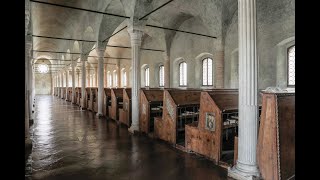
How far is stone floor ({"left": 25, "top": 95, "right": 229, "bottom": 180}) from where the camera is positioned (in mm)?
4367

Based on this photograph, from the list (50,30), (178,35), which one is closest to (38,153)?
(178,35)

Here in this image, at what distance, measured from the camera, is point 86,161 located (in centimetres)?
517

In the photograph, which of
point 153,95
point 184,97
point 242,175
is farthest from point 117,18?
point 242,175

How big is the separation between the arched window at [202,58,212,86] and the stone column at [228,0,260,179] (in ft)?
35.0

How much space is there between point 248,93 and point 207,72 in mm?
11027

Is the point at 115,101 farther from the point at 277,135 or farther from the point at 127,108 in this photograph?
the point at 277,135

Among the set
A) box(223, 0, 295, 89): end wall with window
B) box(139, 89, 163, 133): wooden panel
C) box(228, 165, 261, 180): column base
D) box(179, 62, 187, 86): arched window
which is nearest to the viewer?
box(228, 165, 261, 180): column base

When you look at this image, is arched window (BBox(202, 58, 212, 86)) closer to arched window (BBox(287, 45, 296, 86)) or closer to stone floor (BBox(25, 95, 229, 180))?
arched window (BBox(287, 45, 296, 86))

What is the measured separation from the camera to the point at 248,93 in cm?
408

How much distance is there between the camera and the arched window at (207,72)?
48.5 feet

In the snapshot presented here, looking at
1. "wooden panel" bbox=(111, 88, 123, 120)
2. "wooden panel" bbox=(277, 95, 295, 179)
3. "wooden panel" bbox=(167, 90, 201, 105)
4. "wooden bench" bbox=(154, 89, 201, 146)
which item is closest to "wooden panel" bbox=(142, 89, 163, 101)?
"wooden bench" bbox=(154, 89, 201, 146)

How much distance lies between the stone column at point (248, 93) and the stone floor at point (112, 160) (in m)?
0.55

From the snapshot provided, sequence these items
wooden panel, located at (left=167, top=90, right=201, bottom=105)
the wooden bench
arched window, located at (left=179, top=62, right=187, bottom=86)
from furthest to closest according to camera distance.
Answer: arched window, located at (left=179, top=62, right=187, bottom=86), wooden panel, located at (left=167, top=90, right=201, bottom=105), the wooden bench

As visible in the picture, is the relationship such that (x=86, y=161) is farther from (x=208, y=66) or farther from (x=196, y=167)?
(x=208, y=66)
